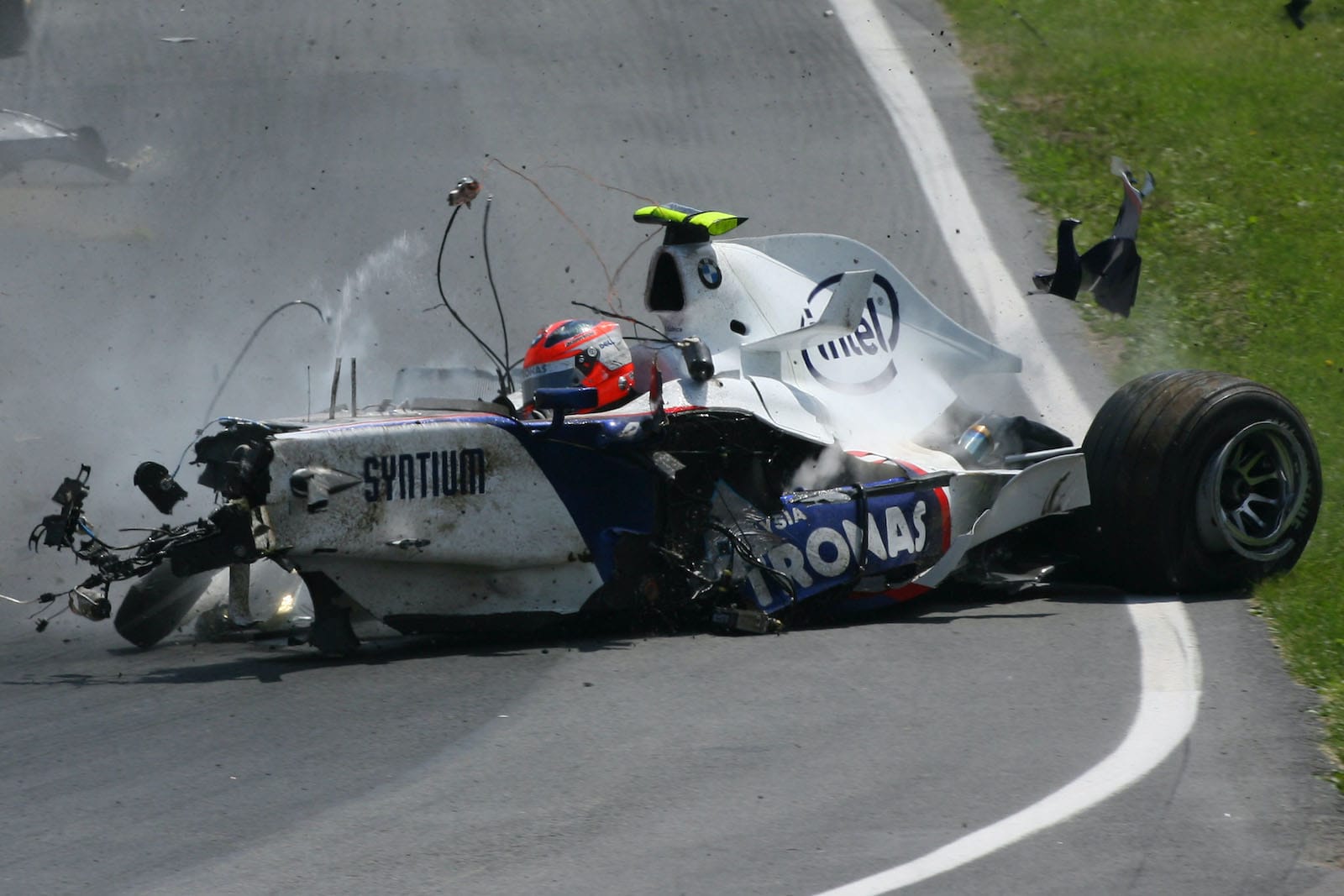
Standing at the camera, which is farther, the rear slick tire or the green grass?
the green grass

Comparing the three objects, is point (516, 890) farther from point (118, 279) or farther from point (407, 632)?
point (118, 279)

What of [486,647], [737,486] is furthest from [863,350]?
[486,647]

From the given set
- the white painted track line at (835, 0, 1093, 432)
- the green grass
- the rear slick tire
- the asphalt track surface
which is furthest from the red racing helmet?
the white painted track line at (835, 0, 1093, 432)

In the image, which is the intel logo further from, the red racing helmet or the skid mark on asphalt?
the skid mark on asphalt

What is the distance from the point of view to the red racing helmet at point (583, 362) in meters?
7.32

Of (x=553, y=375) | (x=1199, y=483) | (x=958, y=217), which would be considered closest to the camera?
(x=553, y=375)

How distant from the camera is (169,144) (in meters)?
13.9

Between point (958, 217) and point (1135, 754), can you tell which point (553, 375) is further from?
point (958, 217)

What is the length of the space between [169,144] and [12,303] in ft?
8.75

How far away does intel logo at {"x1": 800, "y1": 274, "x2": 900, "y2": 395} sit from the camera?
26.4 feet

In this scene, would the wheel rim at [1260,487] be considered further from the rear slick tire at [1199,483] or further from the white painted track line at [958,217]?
the white painted track line at [958,217]

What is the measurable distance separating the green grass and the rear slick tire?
1.72m

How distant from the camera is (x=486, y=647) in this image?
22.7ft

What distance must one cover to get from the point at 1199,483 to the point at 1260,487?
19.9 inches
